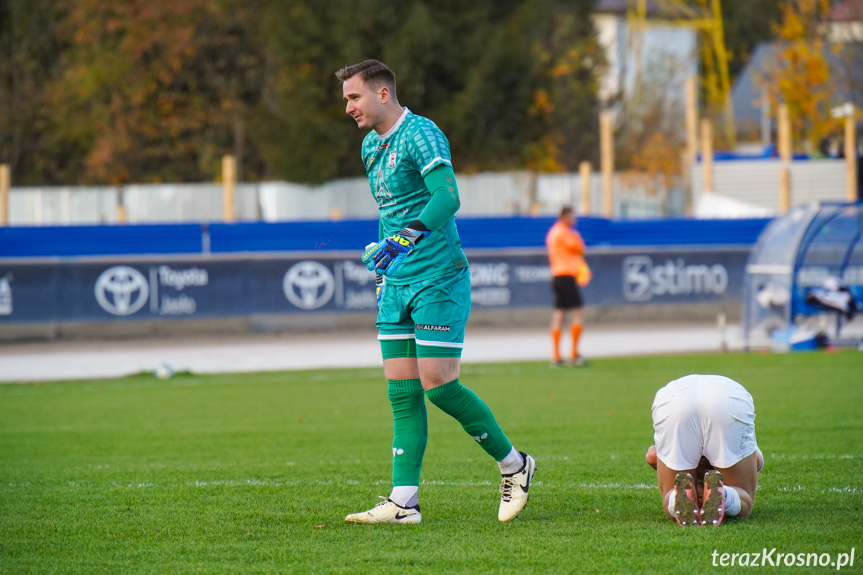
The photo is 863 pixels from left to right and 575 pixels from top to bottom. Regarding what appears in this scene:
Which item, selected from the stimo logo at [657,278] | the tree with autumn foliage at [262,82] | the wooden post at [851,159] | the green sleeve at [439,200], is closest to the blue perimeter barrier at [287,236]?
the stimo logo at [657,278]

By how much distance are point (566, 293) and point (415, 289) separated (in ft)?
33.7

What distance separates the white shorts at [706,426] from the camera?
510 cm

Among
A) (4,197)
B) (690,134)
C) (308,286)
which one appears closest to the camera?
(308,286)

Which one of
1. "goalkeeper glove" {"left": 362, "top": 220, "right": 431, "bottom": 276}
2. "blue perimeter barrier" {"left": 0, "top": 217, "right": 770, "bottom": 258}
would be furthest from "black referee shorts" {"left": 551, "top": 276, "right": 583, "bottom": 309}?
"goalkeeper glove" {"left": 362, "top": 220, "right": 431, "bottom": 276}

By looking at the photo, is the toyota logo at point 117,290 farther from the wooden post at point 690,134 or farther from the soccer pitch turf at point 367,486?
the wooden post at point 690,134

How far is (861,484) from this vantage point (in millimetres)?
6156

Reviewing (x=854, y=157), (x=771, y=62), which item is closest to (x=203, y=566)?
(x=854, y=157)

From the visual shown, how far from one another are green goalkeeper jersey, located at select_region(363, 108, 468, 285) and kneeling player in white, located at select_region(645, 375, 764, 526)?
131 cm

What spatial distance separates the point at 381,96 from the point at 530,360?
11534 millimetres

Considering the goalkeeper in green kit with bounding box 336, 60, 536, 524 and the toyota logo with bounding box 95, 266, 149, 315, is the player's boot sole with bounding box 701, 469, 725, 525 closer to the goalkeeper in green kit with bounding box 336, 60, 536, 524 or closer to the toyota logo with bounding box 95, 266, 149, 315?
the goalkeeper in green kit with bounding box 336, 60, 536, 524

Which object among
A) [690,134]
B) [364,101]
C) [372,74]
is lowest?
[364,101]

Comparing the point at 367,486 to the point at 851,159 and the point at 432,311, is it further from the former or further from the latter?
the point at 851,159

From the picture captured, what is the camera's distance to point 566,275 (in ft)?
50.4

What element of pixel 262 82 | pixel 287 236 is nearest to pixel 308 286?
pixel 287 236
